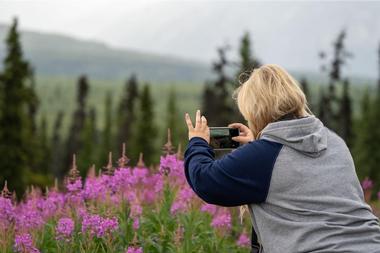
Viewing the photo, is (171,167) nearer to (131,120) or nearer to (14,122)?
(14,122)

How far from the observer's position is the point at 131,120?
282 ft

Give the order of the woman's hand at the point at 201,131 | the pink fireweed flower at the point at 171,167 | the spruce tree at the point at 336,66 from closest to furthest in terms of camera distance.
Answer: the woman's hand at the point at 201,131 → the pink fireweed flower at the point at 171,167 → the spruce tree at the point at 336,66

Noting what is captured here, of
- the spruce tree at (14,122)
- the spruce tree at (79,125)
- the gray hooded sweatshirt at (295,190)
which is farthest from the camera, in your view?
the spruce tree at (79,125)

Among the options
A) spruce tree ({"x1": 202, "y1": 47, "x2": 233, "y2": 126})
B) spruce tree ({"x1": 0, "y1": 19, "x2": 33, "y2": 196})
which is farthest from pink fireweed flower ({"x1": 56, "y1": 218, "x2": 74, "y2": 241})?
spruce tree ({"x1": 202, "y1": 47, "x2": 233, "y2": 126})

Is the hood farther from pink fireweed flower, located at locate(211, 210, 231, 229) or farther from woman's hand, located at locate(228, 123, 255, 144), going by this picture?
pink fireweed flower, located at locate(211, 210, 231, 229)

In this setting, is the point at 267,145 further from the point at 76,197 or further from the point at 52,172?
the point at 52,172

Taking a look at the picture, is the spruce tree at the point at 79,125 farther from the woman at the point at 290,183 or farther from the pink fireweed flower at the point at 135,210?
the woman at the point at 290,183

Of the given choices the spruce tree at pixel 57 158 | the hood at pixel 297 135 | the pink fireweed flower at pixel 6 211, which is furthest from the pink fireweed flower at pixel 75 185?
the spruce tree at pixel 57 158

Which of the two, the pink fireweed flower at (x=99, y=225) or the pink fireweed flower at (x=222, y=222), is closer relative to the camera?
the pink fireweed flower at (x=99, y=225)

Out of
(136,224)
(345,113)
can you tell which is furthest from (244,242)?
(345,113)

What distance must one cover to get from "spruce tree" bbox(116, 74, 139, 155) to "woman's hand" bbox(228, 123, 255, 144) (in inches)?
2723

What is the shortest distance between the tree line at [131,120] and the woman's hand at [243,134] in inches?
795

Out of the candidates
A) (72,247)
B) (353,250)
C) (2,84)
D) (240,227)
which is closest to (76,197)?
(72,247)

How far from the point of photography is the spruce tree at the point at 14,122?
45062mm
